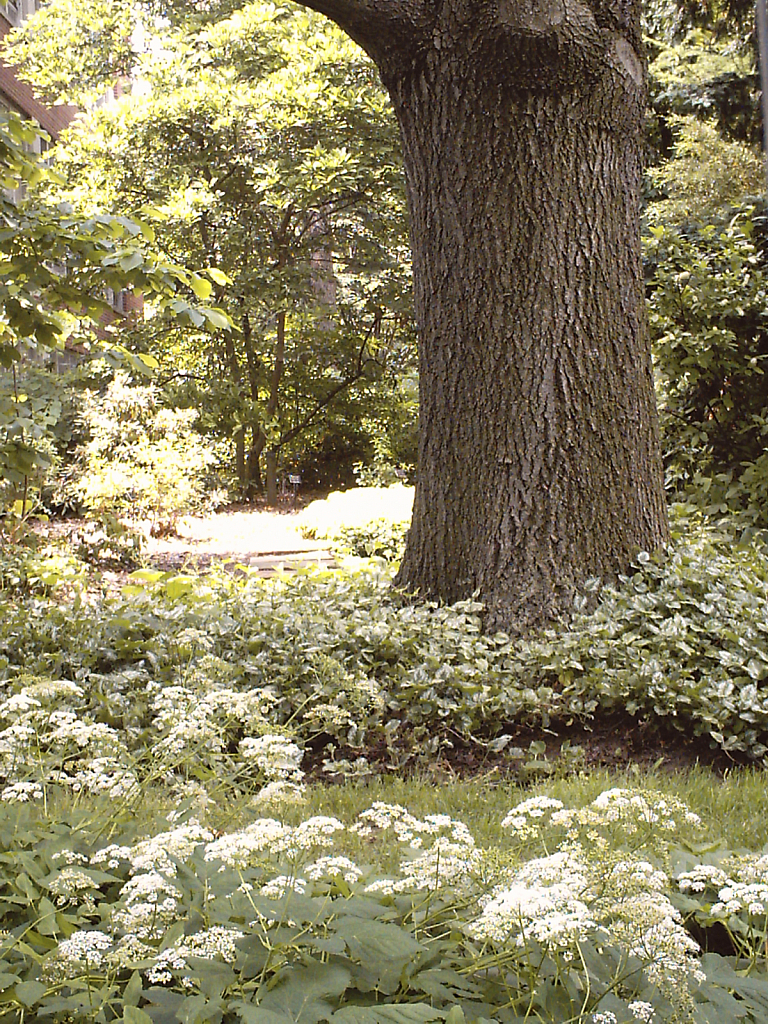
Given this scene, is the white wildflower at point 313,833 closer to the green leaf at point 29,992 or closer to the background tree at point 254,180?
the green leaf at point 29,992

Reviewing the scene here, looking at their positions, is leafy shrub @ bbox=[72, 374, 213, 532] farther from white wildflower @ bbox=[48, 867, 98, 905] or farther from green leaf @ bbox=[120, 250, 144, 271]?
white wildflower @ bbox=[48, 867, 98, 905]

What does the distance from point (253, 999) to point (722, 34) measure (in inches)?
614

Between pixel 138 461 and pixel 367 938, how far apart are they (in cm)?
949

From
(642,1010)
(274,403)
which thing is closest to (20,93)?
(274,403)

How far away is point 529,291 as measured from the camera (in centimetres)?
483

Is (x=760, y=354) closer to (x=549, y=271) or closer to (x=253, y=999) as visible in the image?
(x=549, y=271)

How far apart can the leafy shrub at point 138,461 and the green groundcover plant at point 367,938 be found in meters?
8.09

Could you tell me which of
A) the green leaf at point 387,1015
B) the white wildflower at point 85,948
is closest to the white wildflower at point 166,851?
the white wildflower at point 85,948

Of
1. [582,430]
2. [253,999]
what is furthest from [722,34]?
[253,999]

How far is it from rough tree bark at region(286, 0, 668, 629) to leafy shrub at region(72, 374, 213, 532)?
5.49 meters

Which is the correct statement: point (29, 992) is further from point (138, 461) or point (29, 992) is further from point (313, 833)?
point (138, 461)

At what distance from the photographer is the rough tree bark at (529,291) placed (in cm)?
474

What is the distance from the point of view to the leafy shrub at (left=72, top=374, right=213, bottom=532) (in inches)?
378

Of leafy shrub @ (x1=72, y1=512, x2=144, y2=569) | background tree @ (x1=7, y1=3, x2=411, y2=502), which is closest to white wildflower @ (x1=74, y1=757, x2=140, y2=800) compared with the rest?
leafy shrub @ (x1=72, y1=512, x2=144, y2=569)
